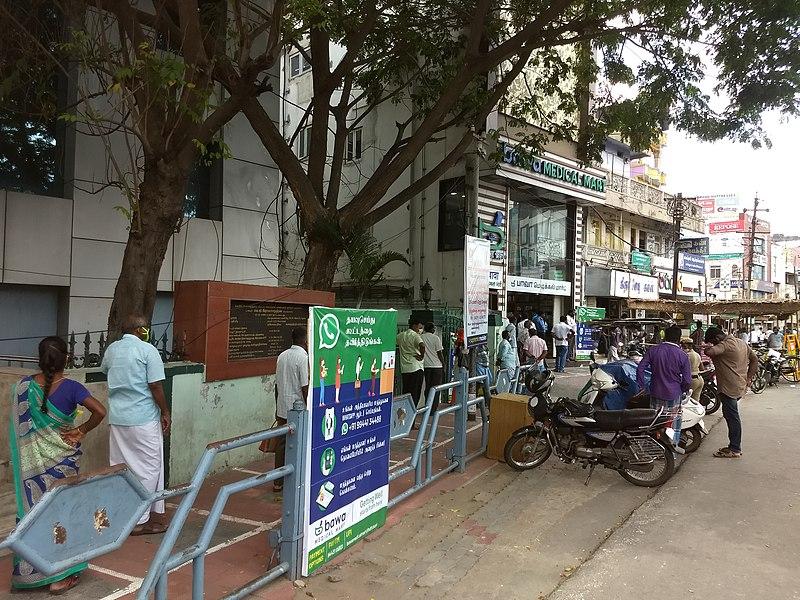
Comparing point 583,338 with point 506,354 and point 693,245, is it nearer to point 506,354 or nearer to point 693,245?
point 506,354

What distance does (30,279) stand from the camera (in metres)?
8.05

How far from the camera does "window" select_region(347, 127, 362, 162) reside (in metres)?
18.2

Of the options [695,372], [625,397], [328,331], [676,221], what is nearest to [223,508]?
[328,331]

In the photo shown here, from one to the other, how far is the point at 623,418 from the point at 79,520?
550 cm

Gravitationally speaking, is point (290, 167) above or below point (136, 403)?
above

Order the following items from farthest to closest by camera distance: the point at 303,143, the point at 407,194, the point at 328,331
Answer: the point at 303,143, the point at 407,194, the point at 328,331

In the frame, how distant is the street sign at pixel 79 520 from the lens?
2260mm

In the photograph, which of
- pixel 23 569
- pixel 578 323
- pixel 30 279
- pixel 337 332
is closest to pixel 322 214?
pixel 30 279

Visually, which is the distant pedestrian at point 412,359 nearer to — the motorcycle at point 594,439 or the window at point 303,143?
the motorcycle at point 594,439

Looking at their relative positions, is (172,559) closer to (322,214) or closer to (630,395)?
(322,214)

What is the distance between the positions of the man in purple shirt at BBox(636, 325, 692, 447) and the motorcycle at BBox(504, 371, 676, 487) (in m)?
0.39

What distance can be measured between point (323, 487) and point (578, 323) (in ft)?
58.9

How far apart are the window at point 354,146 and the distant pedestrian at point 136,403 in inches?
567

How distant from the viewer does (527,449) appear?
270 inches
